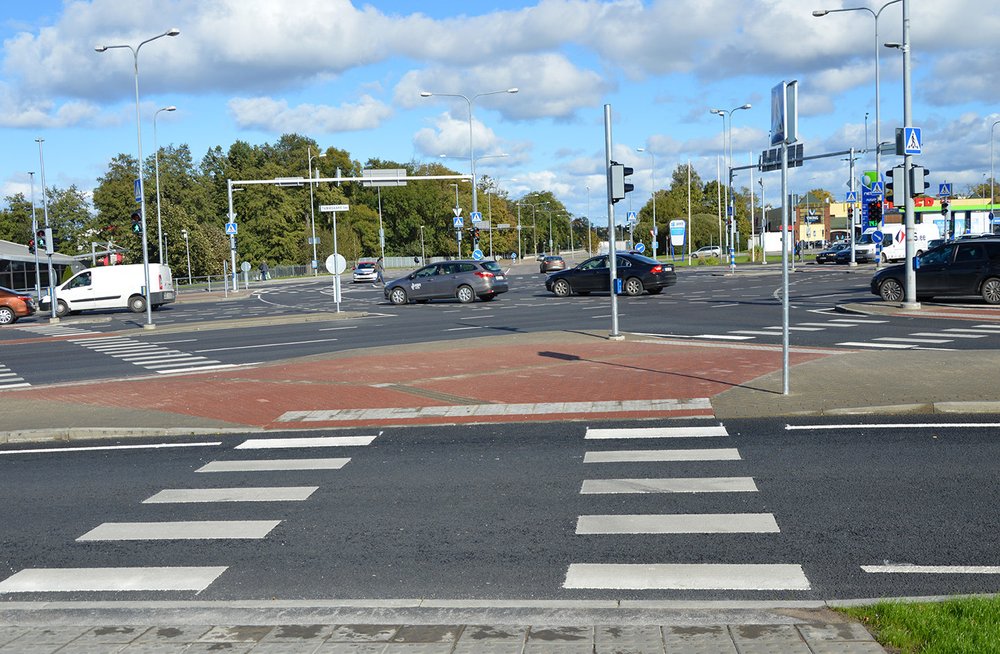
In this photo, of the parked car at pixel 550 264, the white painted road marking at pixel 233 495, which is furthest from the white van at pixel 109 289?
the white painted road marking at pixel 233 495

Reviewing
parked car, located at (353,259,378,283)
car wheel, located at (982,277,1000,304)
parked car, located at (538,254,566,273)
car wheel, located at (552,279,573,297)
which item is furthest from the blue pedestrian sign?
parked car, located at (353,259,378,283)

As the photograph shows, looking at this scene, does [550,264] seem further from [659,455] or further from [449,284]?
[659,455]

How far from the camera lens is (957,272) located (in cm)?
2694

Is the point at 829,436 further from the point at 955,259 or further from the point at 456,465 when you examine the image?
the point at 955,259

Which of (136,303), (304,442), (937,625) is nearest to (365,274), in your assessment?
(136,303)

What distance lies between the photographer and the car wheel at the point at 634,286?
128 feet

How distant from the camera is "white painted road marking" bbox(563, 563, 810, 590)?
5938mm

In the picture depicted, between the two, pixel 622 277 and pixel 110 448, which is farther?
pixel 622 277

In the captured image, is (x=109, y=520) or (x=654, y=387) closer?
(x=109, y=520)

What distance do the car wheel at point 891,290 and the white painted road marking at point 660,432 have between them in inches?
751

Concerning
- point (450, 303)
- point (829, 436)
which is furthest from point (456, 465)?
point (450, 303)

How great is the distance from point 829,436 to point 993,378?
395 cm

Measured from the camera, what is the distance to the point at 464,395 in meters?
13.8

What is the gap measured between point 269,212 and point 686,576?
115173mm
